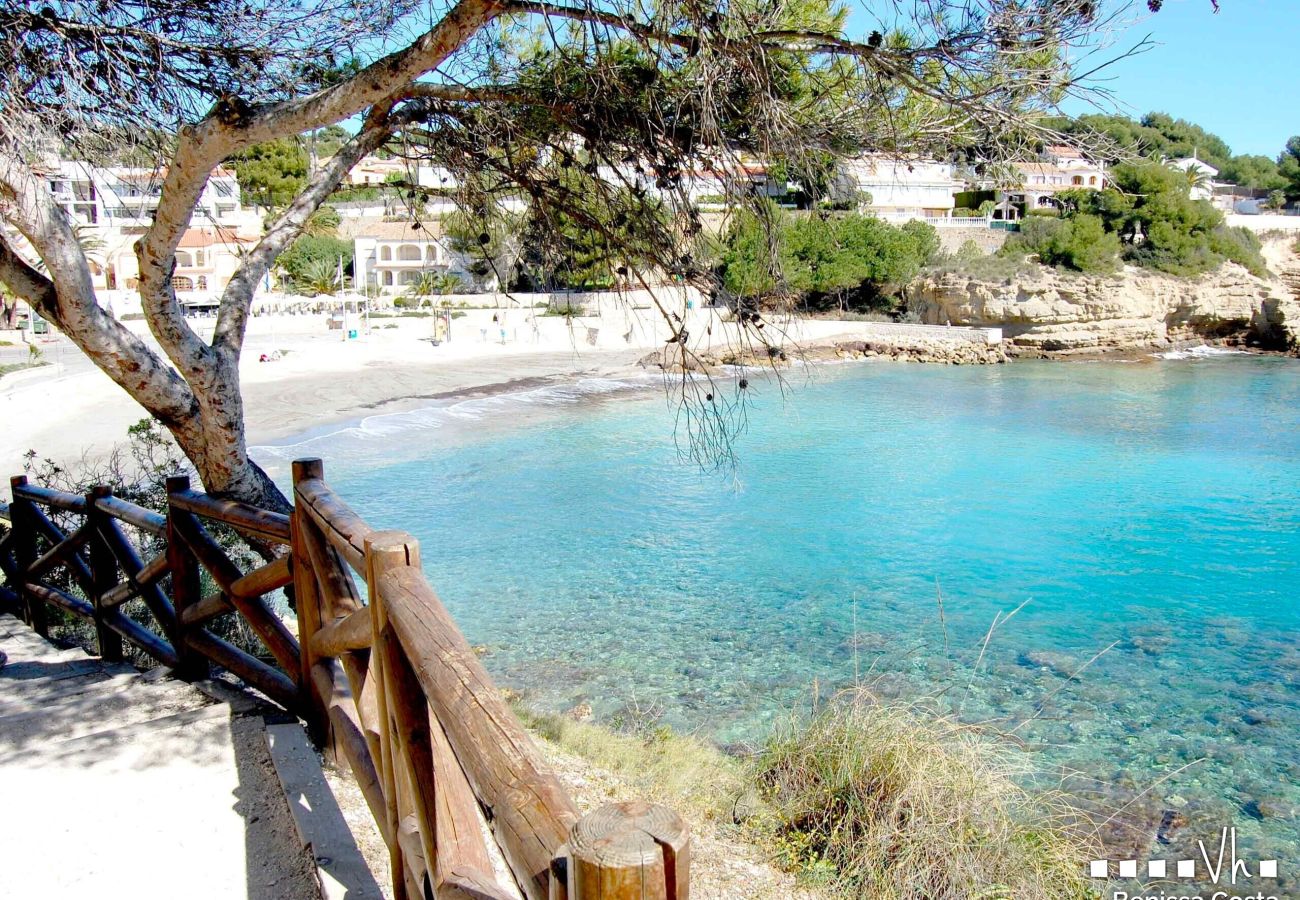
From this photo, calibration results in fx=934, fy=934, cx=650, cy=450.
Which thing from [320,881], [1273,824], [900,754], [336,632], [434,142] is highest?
[434,142]

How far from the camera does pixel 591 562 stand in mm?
11742

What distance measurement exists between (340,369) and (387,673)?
2612 centimetres

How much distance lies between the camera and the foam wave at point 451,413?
704 inches

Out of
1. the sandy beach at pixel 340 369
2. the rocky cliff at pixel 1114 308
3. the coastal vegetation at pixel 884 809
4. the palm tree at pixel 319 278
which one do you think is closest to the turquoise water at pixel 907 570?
the coastal vegetation at pixel 884 809

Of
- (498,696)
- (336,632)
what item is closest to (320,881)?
(336,632)

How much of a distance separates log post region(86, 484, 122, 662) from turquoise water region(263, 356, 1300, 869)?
329 centimetres

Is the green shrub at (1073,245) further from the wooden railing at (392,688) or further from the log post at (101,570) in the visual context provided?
the wooden railing at (392,688)

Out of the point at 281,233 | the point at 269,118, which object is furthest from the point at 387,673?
the point at 281,233

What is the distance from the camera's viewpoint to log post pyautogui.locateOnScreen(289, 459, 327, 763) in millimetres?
2893

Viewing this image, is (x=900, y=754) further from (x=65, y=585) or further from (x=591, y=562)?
(x=591, y=562)

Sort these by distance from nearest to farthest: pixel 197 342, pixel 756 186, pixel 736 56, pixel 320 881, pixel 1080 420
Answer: pixel 320 881 < pixel 736 56 < pixel 756 186 < pixel 197 342 < pixel 1080 420

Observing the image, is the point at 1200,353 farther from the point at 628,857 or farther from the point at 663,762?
the point at 628,857

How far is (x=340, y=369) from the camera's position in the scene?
26.7 m

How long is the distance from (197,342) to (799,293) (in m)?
2.93
